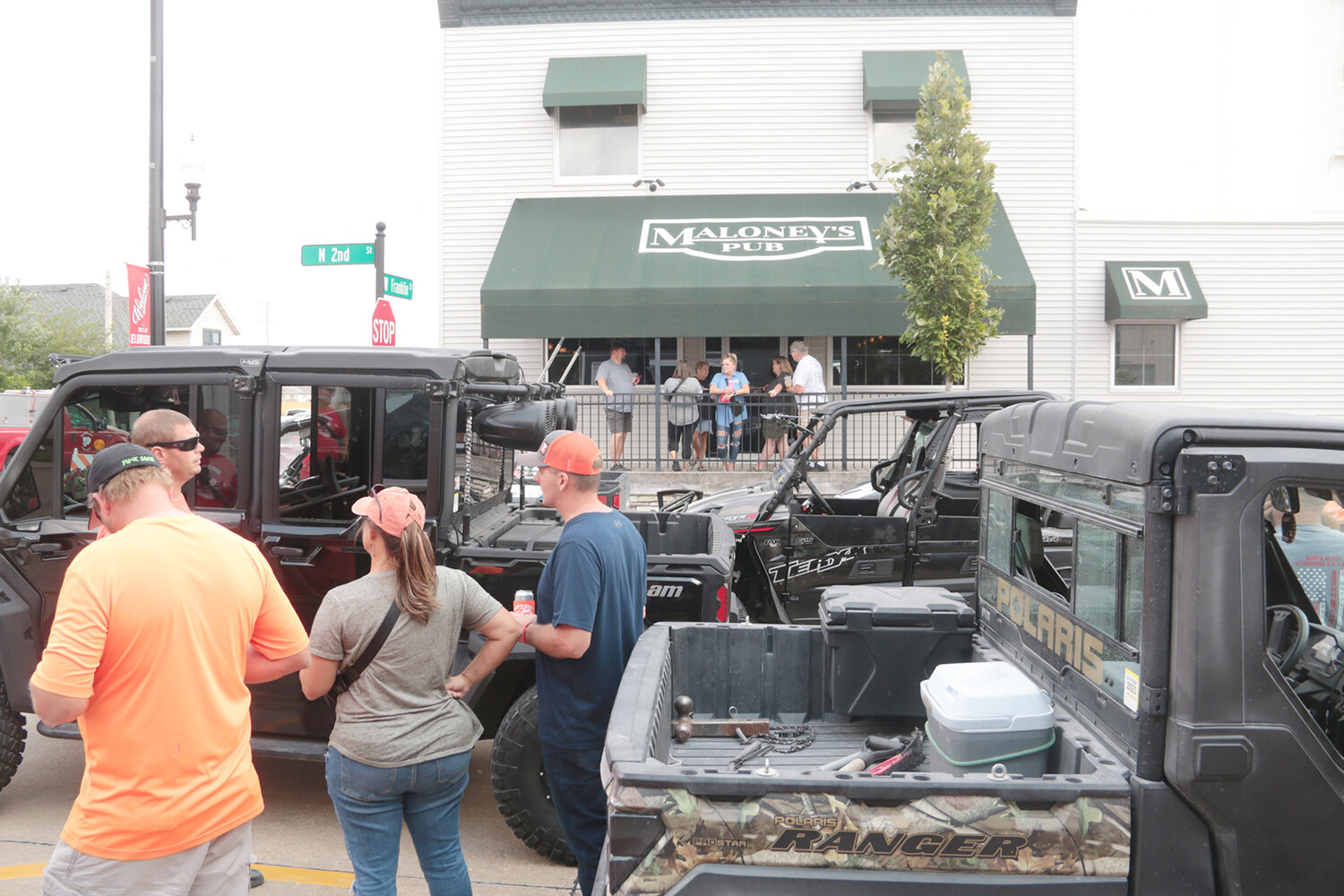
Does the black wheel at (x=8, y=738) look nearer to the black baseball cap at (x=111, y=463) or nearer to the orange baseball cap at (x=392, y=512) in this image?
the black baseball cap at (x=111, y=463)

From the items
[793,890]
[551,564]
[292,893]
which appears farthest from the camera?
[292,893]

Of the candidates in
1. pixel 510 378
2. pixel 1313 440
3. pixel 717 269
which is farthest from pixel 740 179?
pixel 1313 440

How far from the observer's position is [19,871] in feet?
14.1

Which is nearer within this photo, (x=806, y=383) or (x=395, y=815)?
(x=395, y=815)

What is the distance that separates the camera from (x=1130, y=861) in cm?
213

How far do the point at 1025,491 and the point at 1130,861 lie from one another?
1.17 m

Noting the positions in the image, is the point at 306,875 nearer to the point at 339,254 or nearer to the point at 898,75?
the point at 339,254

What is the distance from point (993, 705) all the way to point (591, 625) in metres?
1.36

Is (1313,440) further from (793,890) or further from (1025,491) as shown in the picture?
(793,890)

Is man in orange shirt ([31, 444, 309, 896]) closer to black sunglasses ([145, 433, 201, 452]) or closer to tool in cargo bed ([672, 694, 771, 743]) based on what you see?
black sunglasses ([145, 433, 201, 452])

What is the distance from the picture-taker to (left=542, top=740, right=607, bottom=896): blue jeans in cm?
341

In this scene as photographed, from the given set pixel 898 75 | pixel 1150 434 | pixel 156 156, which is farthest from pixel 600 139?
pixel 1150 434

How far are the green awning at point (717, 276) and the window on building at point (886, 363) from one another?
2.03m

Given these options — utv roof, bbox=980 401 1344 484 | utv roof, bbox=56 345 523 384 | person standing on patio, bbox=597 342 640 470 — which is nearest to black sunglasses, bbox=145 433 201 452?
utv roof, bbox=56 345 523 384
